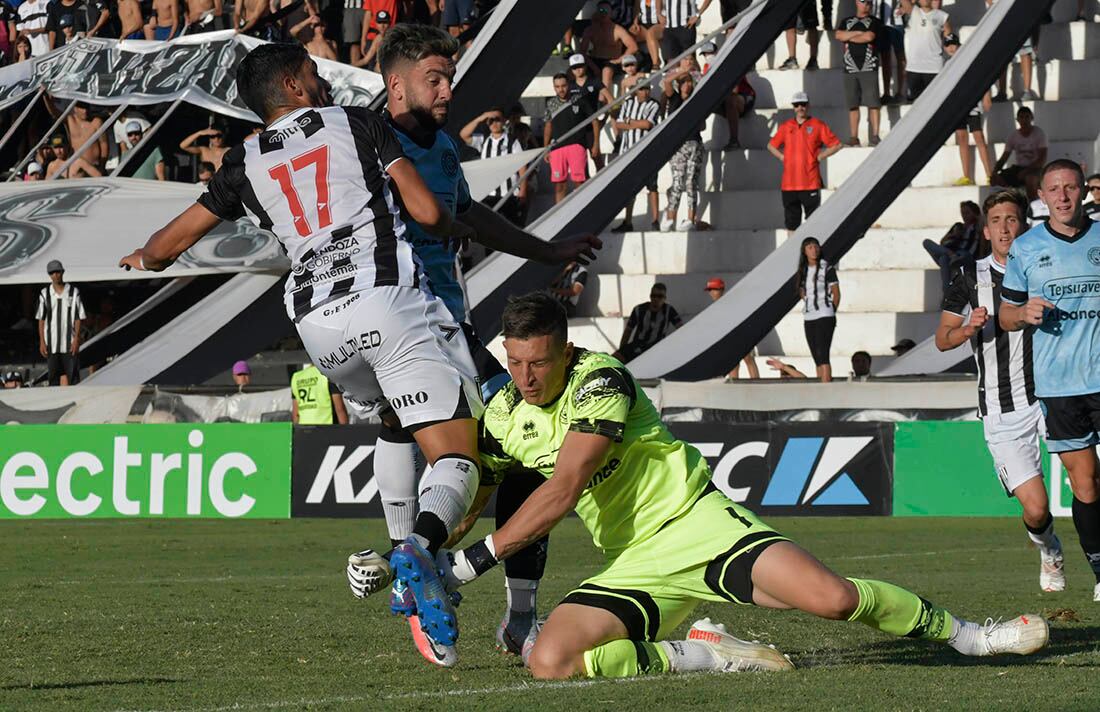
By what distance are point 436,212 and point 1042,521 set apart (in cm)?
489

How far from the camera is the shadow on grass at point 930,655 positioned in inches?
259

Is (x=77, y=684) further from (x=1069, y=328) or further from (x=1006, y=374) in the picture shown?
(x=1006, y=374)

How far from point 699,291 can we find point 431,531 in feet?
54.2

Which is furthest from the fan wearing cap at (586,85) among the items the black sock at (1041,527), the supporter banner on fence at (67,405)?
the black sock at (1041,527)

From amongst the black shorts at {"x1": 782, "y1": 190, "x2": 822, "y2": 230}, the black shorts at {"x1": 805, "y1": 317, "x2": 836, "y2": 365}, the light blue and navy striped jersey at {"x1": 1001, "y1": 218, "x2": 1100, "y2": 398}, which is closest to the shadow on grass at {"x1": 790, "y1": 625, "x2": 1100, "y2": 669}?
Result: the light blue and navy striped jersey at {"x1": 1001, "y1": 218, "x2": 1100, "y2": 398}

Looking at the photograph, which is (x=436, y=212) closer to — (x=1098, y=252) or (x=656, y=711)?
(x=656, y=711)

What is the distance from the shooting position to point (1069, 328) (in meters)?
9.14

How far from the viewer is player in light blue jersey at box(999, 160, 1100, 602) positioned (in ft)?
29.7

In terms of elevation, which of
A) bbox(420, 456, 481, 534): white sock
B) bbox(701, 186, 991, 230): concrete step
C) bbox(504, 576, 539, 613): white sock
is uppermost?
bbox(420, 456, 481, 534): white sock

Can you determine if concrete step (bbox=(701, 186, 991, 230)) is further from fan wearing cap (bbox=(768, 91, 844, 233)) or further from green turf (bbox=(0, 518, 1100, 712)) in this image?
green turf (bbox=(0, 518, 1100, 712))

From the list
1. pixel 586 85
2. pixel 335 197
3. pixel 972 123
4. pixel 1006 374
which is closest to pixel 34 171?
pixel 586 85

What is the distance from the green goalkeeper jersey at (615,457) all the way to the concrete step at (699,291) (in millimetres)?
15108

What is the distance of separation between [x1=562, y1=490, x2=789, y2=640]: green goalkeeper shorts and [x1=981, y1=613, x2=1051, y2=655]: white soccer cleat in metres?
0.83

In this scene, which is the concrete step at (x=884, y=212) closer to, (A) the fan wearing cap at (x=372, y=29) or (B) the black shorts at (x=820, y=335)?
(B) the black shorts at (x=820, y=335)
